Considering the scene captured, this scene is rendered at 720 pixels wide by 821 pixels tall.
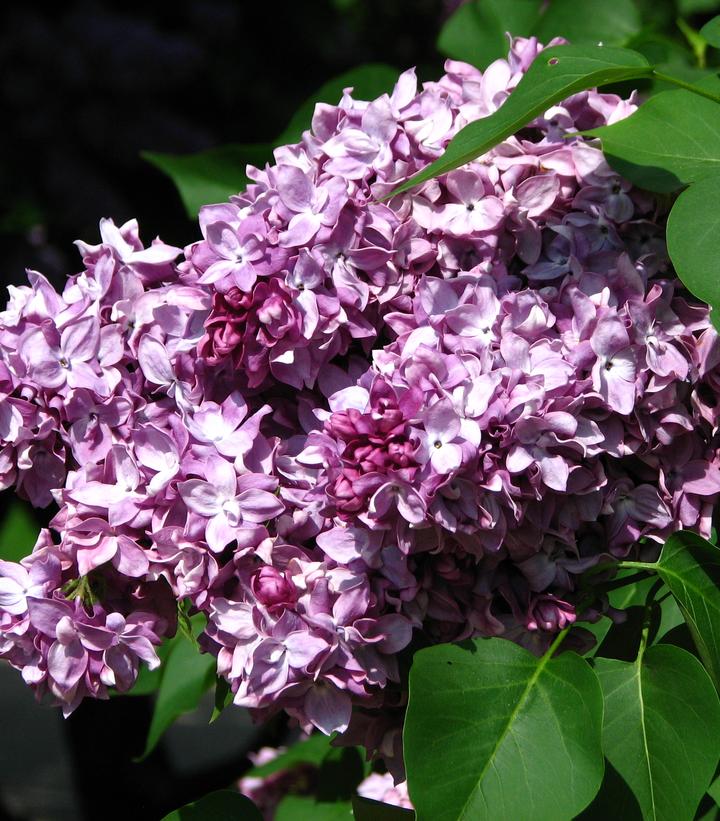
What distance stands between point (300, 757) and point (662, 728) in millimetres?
620

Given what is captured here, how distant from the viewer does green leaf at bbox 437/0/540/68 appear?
116 cm

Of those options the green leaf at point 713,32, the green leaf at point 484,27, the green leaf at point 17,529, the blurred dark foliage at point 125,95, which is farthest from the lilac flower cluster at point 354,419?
the blurred dark foliage at point 125,95

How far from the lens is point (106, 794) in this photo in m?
2.69

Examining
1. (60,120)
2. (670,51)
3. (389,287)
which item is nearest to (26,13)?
(60,120)

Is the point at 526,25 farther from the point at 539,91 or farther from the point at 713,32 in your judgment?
the point at 539,91

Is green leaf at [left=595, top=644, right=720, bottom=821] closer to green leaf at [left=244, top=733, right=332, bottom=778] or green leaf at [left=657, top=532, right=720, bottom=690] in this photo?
green leaf at [left=657, top=532, right=720, bottom=690]

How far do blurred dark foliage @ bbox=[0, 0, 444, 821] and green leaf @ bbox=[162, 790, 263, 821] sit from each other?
1609mm

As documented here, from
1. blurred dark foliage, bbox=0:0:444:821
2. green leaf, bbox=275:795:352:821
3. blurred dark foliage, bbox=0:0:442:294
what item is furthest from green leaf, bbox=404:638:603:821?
blurred dark foliage, bbox=0:0:442:294

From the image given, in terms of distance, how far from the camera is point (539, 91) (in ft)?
2.28

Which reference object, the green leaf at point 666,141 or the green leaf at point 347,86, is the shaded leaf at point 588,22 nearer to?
the green leaf at point 347,86

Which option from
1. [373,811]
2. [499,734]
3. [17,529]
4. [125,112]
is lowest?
[17,529]

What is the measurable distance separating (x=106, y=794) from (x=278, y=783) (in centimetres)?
157

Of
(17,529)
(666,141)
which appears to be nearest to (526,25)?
(666,141)

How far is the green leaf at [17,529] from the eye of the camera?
237 cm
